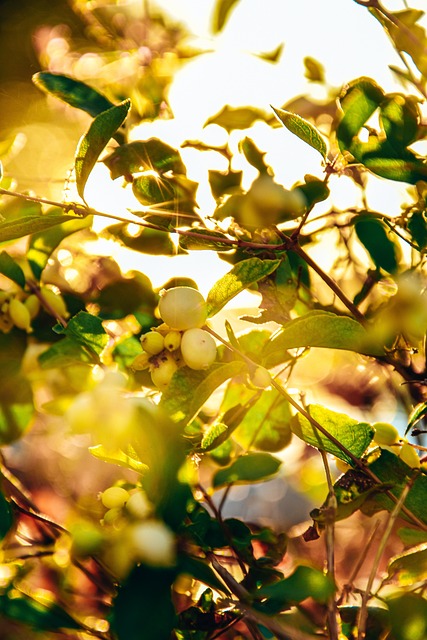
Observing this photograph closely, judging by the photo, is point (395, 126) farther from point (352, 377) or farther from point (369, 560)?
point (369, 560)

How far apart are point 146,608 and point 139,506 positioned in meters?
0.15

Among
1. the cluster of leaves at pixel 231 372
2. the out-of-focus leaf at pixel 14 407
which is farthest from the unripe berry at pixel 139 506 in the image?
the out-of-focus leaf at pixel 14 407

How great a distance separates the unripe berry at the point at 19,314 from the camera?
1.05 meters

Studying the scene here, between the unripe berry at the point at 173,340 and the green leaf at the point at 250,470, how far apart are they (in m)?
0.21

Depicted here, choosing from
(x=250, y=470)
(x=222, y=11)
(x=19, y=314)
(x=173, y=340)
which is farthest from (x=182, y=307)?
(x=222, y=11)

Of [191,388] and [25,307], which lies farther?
[25,307]

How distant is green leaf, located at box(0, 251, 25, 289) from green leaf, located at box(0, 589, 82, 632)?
1.52ft

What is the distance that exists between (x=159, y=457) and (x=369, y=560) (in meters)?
1.29

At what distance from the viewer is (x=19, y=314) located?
1055 mm

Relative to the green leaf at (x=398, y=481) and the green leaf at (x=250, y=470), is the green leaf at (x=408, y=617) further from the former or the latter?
the green leaf at (x=250, y=470)

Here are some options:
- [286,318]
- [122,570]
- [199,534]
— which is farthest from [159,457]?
[286,318]

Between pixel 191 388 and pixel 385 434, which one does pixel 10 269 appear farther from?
pixel 385 434

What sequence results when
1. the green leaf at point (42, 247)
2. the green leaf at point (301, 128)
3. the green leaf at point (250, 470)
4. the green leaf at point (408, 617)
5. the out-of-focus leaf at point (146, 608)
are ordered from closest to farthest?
the out-of-focus leaf at point (146, 608) < the green leaf at point (408, 617) < the green leaf at point (301, 128) < the green leaf at point (250, 470) < the green leaf at point (42, 247)

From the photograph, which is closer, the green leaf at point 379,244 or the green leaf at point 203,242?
the green leaf at point 203,242
